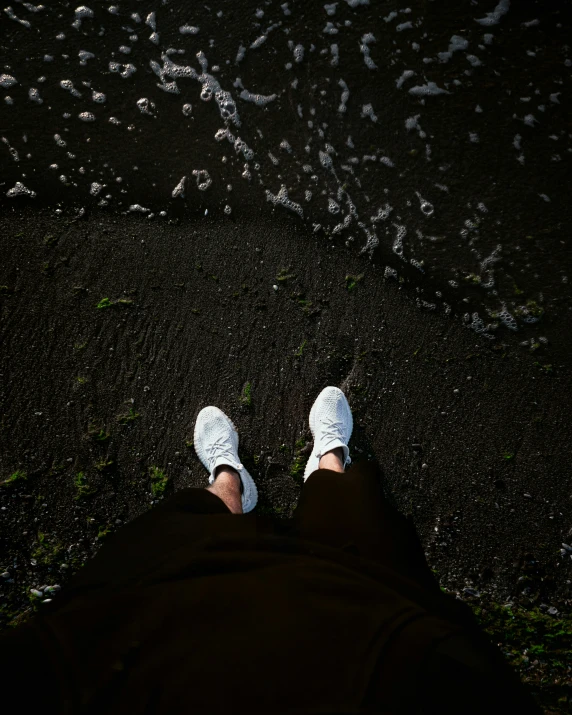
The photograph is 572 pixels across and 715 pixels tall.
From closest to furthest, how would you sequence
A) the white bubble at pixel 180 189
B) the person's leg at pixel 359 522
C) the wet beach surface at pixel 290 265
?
the person's leg at pixel 359 522
the wet beach surface at pixel 290 265
the white bubble at pixel 180 189

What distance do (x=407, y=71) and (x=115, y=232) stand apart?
1.93 metres

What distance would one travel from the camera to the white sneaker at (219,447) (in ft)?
7.66

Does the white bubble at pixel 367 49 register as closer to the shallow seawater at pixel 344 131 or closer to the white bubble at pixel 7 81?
the shallow seawater at pixel 344 131

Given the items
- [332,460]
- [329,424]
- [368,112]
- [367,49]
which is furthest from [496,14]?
[332,460]

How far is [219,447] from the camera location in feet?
7.64

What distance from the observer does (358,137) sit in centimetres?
254

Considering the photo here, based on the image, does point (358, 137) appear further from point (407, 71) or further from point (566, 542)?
point (566, 542)

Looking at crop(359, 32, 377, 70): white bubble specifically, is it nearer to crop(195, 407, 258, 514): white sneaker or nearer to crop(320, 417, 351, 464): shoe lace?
crop(320, 417, 351, 464): shoe lace

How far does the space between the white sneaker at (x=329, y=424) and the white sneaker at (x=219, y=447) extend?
33 centimetres

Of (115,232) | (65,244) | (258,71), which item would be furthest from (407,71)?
(65,244)

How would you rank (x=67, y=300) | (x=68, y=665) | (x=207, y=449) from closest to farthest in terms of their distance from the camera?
(x=68, y=665) < (x=207, y=449) < (x=67, y=300)

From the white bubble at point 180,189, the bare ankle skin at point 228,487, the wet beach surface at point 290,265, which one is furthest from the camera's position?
the white bubble at point 180,189

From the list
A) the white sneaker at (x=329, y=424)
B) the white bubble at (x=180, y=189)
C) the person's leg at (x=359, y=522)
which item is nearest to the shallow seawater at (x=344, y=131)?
the white bubble at (x=180, y=189)

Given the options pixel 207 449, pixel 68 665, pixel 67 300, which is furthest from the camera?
pixel 67 300
